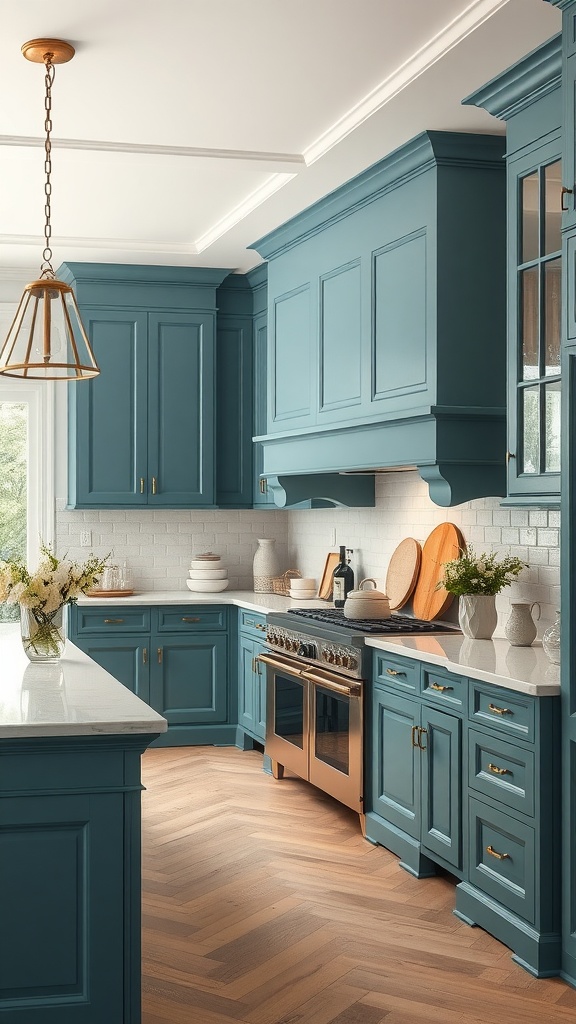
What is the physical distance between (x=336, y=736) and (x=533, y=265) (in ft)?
7.75

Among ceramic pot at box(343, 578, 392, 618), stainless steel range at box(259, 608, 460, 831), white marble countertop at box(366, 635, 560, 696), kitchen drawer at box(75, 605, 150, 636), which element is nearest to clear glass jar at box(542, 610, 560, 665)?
white marble countertop at box(366, 635, 560, 696)

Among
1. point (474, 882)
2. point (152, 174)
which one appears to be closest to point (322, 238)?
point (152, 174)

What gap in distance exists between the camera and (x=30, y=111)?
439cm

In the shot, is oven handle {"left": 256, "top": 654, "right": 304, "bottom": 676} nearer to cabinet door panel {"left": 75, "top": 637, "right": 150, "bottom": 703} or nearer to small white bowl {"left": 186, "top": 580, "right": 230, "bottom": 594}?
cabinet door panel {"left": 75, "top": 637, "right": 150, "bottom": 703}

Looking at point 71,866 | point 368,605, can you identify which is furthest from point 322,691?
point 71,866

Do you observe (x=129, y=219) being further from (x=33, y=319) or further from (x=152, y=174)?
(x=33, y=319)

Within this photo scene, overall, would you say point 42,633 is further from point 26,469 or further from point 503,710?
point 26,469

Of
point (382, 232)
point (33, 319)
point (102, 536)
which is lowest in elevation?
point (102, 536)

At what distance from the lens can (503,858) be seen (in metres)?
3.66

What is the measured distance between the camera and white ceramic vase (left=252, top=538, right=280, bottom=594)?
7.30 metres

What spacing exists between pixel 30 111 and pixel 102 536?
353 cm

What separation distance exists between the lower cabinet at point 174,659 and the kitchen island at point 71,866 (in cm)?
388

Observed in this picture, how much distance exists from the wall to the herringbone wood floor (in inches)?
48.5

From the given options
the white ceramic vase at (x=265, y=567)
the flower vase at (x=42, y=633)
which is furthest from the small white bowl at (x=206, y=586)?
the flower vase at (x=42, y=633)
